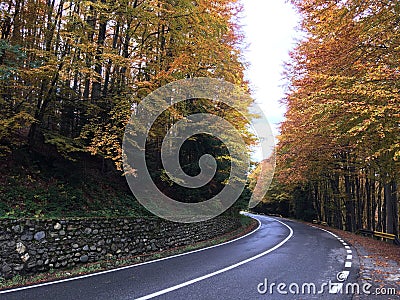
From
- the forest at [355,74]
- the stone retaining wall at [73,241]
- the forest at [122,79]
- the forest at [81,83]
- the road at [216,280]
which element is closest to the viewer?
the road at [216,280]

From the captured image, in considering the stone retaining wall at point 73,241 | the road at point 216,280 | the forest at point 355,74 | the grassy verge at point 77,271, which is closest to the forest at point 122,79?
the forest at point 355,74

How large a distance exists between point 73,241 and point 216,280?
14.2 ft

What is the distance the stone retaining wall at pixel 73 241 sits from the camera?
6.96 meters

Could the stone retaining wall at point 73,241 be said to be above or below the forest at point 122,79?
below

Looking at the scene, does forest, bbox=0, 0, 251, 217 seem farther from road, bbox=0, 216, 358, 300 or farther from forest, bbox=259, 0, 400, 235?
forest, bbox=259, 0, 400, 235

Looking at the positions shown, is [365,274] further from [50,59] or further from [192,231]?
[50,59]

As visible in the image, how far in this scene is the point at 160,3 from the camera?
10.4 m

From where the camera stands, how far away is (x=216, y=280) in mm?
6223

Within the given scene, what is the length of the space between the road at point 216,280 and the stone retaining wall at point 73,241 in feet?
4.77

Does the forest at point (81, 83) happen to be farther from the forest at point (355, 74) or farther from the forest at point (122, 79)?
the forest at point (355, 74)

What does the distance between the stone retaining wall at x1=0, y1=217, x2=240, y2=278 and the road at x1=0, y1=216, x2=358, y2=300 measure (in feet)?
4.77

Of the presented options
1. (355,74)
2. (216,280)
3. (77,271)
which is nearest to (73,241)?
(77,271)

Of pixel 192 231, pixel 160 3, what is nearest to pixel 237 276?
pixel 192 231

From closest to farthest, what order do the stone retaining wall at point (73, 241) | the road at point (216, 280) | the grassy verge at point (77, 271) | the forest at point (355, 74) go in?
the road at point (216, 280)
the grassy verge at point (77, 271)
the stone retaining wall at point (73, 241)
the forest at point (355, 74)
